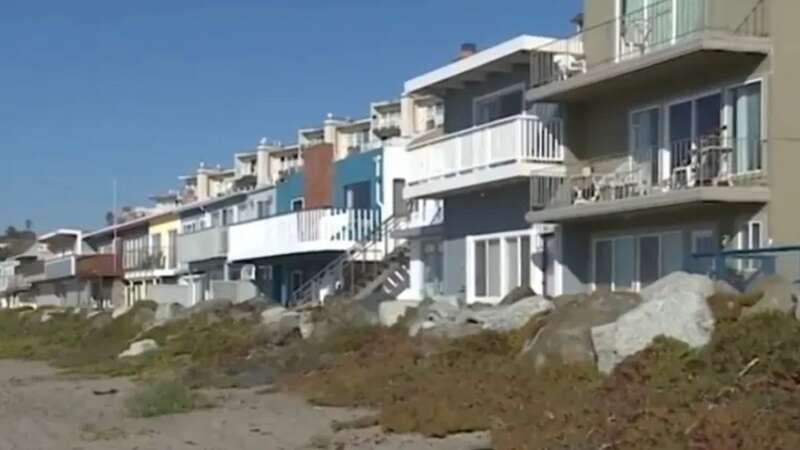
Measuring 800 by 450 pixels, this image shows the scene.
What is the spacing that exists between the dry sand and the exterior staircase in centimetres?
1520

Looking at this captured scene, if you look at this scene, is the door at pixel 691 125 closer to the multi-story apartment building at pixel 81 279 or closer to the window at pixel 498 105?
the window at pixel 498 105

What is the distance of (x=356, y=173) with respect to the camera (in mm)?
50125

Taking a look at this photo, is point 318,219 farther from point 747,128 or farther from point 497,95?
point 747,128

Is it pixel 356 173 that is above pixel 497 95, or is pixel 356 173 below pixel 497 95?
below

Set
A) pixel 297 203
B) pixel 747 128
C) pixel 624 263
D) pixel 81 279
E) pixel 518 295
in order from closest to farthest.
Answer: pixel 747 128 < pixel 624 263 < pixel 518 295 < pixel 297 203 < pixel 81 279

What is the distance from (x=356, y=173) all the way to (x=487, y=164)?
1798 cm

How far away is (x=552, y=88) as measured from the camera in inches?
1180

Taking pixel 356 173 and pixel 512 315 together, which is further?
pixel 356 173

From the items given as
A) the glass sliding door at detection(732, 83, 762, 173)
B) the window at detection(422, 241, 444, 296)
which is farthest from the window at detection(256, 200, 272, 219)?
the glass sliding door at detection(732, 83, 762, 173)

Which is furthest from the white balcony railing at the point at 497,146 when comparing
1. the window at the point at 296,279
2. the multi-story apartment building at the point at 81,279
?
the multi-story apartment building at the point at 81,279

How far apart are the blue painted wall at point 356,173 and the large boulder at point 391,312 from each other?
16.2 m

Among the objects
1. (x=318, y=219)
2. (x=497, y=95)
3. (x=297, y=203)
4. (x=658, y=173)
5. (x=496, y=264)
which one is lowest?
(x=496, y=264)

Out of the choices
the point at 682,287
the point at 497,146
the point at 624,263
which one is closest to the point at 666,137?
the point at 624,263

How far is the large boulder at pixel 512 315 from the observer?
81.4 ft
